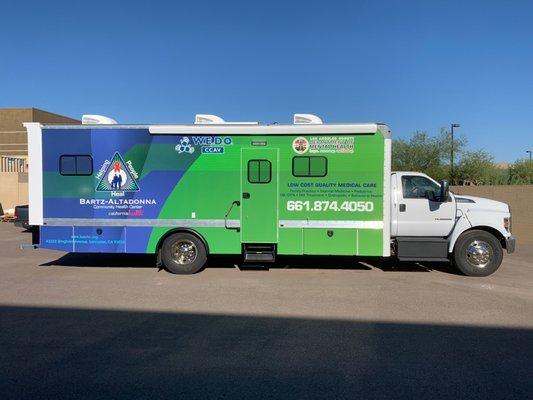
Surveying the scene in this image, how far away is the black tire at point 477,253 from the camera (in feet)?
31.2

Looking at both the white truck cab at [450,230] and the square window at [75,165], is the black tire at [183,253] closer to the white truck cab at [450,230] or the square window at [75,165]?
the square window at [75,165]

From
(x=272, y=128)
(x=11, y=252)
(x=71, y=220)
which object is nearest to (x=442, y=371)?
(x=272, y=128)

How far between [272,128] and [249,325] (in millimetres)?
4498

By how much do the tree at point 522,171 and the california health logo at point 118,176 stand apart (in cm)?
2877

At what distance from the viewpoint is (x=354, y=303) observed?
733 centimetres

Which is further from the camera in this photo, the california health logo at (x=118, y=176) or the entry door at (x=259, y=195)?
the california health logo at (x=118, y=176)

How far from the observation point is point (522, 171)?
1325 inches

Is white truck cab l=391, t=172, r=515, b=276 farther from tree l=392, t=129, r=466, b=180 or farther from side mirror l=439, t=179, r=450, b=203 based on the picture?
tree l=392, t=129, r=466, b=180

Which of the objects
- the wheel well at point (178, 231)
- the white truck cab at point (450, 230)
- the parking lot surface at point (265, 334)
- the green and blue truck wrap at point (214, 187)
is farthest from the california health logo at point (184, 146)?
the white truck cab at point (450, 230)

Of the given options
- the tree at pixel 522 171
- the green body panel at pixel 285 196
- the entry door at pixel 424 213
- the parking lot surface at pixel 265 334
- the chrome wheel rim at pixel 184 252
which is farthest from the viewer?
the tree at pixel 522 171

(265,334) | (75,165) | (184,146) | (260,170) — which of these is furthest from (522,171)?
(265,334)

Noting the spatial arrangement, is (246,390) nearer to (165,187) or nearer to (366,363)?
(366,363)

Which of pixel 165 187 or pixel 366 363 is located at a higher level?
pixel 165 187

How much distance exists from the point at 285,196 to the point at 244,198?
0.82 m
